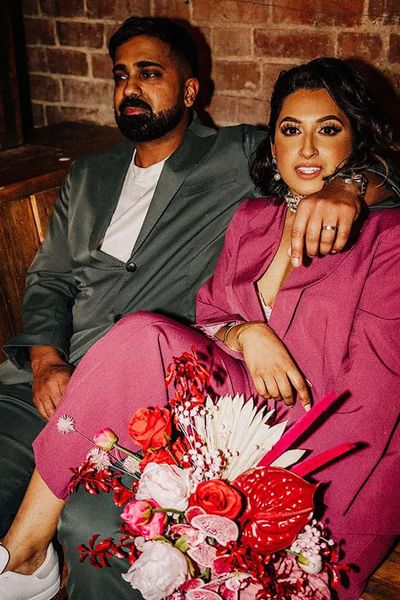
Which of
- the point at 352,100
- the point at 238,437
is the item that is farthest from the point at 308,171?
the point at 238,437

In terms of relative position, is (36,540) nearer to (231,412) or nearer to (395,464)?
(231,412)

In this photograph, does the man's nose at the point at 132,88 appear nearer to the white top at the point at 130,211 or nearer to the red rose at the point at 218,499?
the white top at the point at 130,211

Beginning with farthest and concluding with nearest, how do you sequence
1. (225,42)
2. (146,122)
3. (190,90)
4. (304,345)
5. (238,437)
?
(225,42)
(190,90)
(146,122)
(304,345)
(238,437)

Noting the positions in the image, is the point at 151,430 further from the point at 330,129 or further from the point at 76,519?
the point at 330,129

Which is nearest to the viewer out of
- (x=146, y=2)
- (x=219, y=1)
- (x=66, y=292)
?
(x=66, y=292)

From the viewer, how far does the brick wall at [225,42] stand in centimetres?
193

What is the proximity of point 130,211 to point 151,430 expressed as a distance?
1188 mm

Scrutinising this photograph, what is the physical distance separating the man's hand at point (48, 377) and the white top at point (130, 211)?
A: 38 cm

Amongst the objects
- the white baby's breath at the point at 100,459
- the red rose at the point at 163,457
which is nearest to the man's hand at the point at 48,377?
the white baby's breath at the point at 100,459

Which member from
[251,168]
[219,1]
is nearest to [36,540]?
[251,168]

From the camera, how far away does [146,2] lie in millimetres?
2377

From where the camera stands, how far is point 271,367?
1244 millimetres

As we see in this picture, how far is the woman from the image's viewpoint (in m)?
1.24

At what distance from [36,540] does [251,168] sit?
1.16 m
